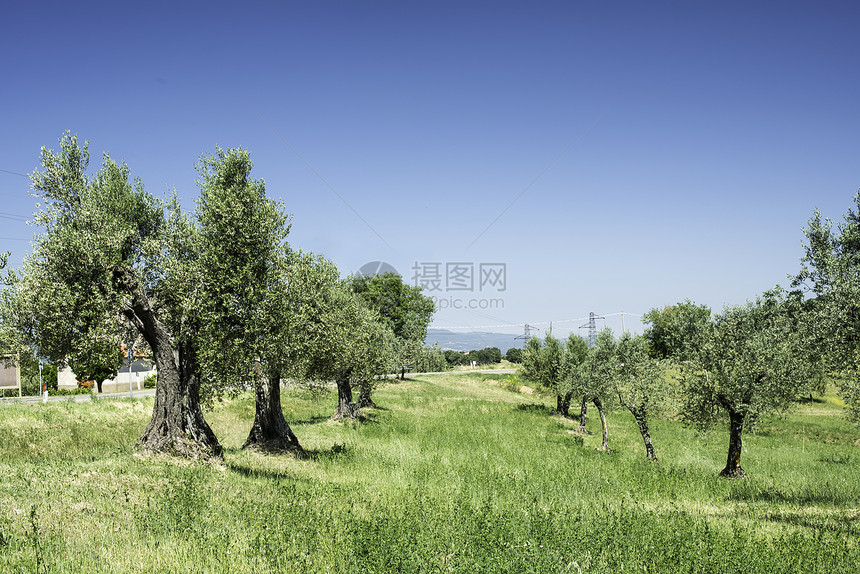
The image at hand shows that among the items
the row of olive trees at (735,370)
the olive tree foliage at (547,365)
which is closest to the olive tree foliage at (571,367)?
the olive tree foliage at (547,365)

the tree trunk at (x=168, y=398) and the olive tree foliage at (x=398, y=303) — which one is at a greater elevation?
the olive tree foliage at (x=398, y=303)

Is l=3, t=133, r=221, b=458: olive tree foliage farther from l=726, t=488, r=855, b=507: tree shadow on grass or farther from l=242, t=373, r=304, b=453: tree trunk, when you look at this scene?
l=726, t=488, r=855, b=507: tree shadow on grass

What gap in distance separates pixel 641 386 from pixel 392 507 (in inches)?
936

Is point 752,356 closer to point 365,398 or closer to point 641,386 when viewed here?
point 641,386

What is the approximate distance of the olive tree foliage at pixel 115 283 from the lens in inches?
667

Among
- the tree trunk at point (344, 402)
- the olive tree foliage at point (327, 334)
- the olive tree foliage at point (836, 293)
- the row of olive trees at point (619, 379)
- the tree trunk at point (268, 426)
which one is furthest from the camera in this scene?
the tree trunk at point (344, 402)

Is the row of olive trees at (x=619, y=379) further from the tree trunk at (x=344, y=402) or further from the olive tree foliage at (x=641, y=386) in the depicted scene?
the tree trunk at (x=344, y=402)

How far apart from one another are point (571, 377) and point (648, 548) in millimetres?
40872

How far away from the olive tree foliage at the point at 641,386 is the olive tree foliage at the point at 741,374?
3083 millimetres

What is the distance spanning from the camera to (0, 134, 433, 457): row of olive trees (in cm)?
1709

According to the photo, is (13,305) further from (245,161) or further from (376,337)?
(376,337)

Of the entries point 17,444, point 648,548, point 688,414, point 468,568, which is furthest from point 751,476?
point 17,444

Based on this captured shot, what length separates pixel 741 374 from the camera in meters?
25.0

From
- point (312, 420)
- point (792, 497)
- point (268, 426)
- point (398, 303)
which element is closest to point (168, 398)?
point (268, 426)
